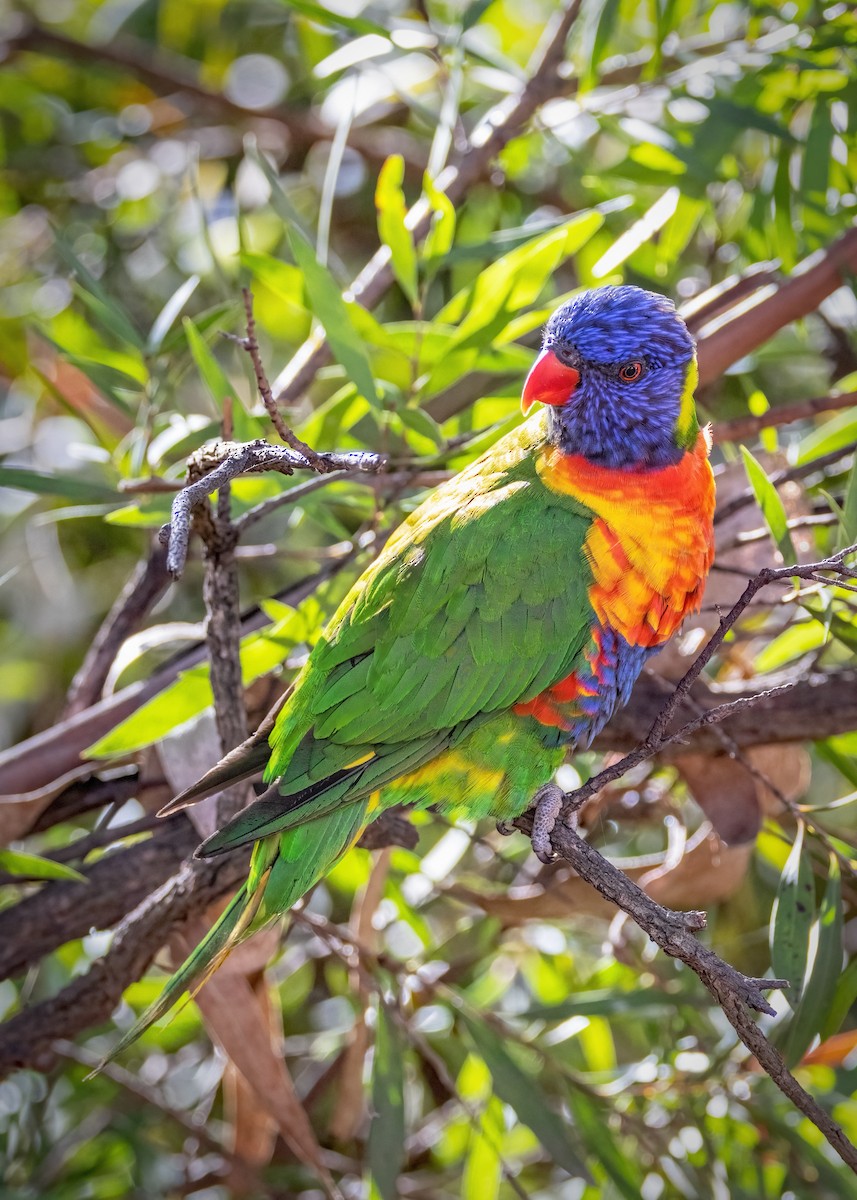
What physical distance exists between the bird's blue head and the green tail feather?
741 mm

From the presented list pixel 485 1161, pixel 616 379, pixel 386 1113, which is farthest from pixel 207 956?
pixel 616 379

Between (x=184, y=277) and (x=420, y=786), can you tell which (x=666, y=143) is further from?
(x=184, y=277)

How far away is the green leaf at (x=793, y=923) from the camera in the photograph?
5.08ft

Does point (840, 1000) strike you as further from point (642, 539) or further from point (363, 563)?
point (363, 563)

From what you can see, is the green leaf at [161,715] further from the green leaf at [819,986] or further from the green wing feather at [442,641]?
the green leaf at [819,986]

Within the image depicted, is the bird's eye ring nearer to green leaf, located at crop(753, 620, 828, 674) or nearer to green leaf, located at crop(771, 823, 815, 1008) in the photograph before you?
green leaf, located at crop(753, 620, 828, 674)

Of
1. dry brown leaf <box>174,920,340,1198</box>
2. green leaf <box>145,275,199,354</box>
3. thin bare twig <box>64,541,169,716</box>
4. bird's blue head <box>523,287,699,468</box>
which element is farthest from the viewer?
thin bare twig <box>64,541,169,716</box>

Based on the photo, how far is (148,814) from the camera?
1.82 metres

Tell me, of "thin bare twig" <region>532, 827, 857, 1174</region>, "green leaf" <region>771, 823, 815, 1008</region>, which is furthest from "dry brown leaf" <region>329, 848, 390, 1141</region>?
"thin bare twig" <region>532, 827, 857, 1174</region>

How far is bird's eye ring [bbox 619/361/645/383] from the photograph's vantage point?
5.16 feet

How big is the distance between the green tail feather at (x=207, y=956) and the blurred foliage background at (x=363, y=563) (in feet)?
0.46

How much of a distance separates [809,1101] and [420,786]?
2.00ft

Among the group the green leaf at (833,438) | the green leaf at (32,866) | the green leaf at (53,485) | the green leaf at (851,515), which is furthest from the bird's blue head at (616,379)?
the green leaf at (32,866)

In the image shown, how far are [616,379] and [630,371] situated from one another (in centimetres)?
3
